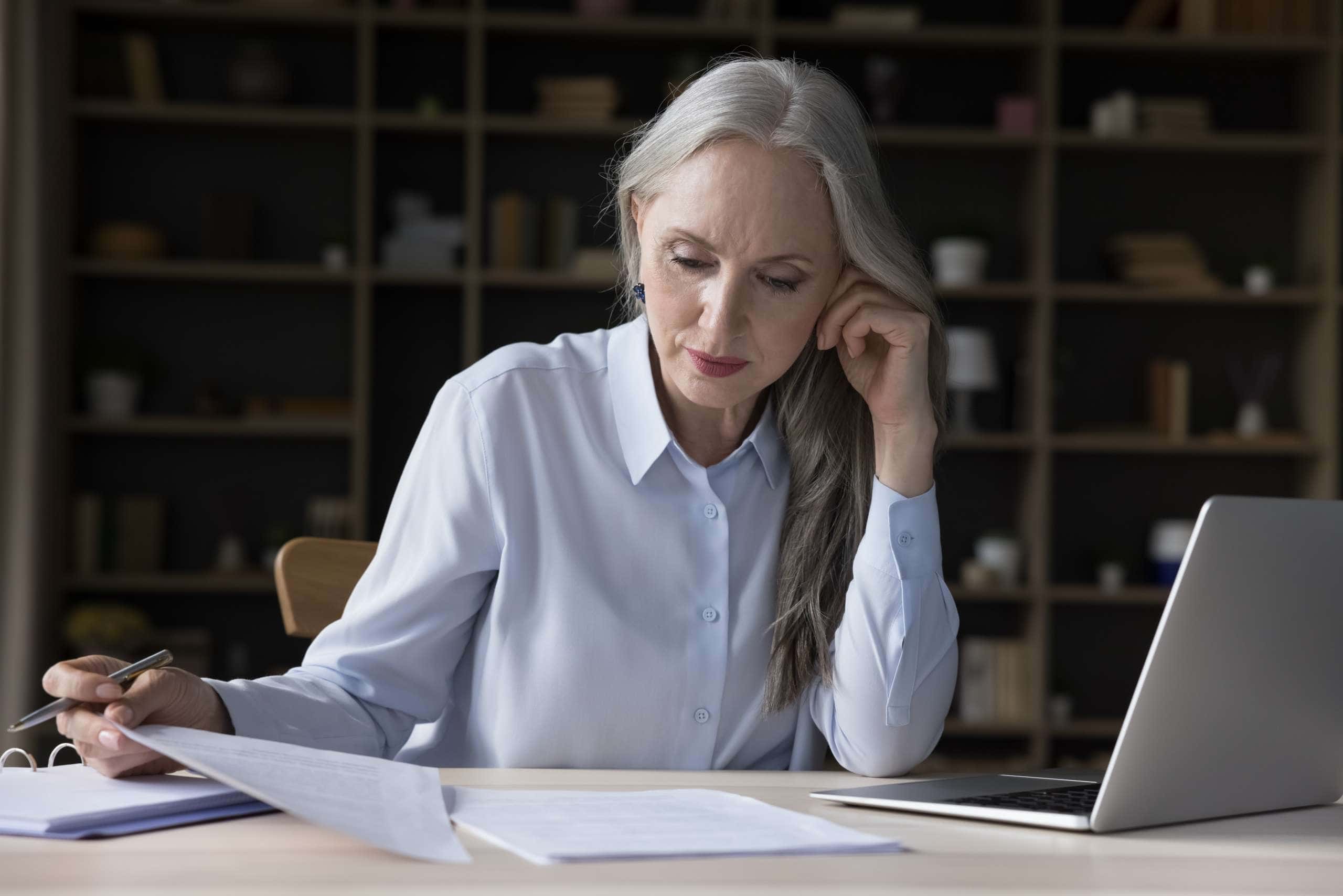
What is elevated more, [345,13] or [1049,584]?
[345,13]

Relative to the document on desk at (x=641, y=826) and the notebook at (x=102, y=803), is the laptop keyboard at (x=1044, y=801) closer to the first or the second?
the document on desk at (x=641, y=826)

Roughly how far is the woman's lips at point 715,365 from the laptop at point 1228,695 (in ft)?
1.51

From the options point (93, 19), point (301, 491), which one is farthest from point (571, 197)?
point (93, 19)

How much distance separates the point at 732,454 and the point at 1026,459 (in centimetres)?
305

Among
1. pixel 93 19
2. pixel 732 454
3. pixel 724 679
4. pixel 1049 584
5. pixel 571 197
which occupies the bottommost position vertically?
pixel 1049 584

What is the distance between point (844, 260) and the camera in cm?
141

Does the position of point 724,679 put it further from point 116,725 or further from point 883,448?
point 116,725

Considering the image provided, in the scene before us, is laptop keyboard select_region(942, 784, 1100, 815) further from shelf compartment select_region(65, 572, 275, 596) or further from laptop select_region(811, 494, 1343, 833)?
shelf compartment select_region(65, 572, 275, 596)

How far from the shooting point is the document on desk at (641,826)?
81cm

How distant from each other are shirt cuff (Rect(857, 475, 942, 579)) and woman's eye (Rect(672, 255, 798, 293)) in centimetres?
22

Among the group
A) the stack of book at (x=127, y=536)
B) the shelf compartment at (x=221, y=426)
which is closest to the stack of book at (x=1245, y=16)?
the shelf compartment at (x=221, y=426)

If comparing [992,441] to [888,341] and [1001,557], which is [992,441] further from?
[888,341]

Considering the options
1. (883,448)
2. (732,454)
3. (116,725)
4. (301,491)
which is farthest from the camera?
(301,491)

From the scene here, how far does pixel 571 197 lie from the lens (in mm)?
4457
